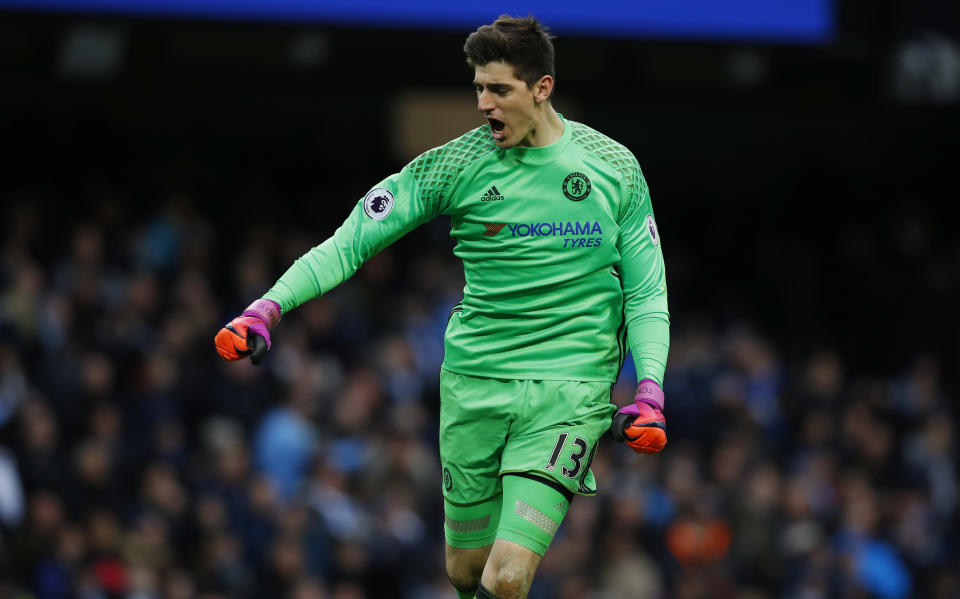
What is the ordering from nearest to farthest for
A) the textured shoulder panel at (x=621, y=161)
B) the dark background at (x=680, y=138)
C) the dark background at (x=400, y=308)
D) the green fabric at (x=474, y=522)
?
the textured shoulder panel at (x=621, y=161), the green fabric at (x=474, y=522), the dark background at (x=400, y=308), the dark background at (x=680, y=138)

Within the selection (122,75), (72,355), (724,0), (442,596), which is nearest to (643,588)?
(442,596)

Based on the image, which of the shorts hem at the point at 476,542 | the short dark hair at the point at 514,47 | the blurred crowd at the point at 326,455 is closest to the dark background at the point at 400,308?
the blurred crowd at the point at 326,455

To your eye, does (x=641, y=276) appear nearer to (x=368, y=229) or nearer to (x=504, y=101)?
(x=504, y=101)

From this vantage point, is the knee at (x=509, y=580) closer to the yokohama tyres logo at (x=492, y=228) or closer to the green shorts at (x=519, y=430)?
→ the green shorts at (x=519, y=430)

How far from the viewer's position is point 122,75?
16.4 meters

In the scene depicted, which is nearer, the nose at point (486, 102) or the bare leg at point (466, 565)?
the nose at point (486, 102)

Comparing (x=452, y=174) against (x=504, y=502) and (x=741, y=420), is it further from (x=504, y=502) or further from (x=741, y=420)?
(x=741, y=420)

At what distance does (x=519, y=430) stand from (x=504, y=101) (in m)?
1.21

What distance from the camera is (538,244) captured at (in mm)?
5367

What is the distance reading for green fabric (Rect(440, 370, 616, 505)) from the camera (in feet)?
17.6

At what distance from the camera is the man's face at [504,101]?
5.20m

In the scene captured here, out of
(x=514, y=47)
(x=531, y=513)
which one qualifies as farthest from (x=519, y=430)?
(x=514, y=47)

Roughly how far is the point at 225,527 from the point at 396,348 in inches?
104

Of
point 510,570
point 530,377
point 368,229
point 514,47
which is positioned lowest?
point 510,570
